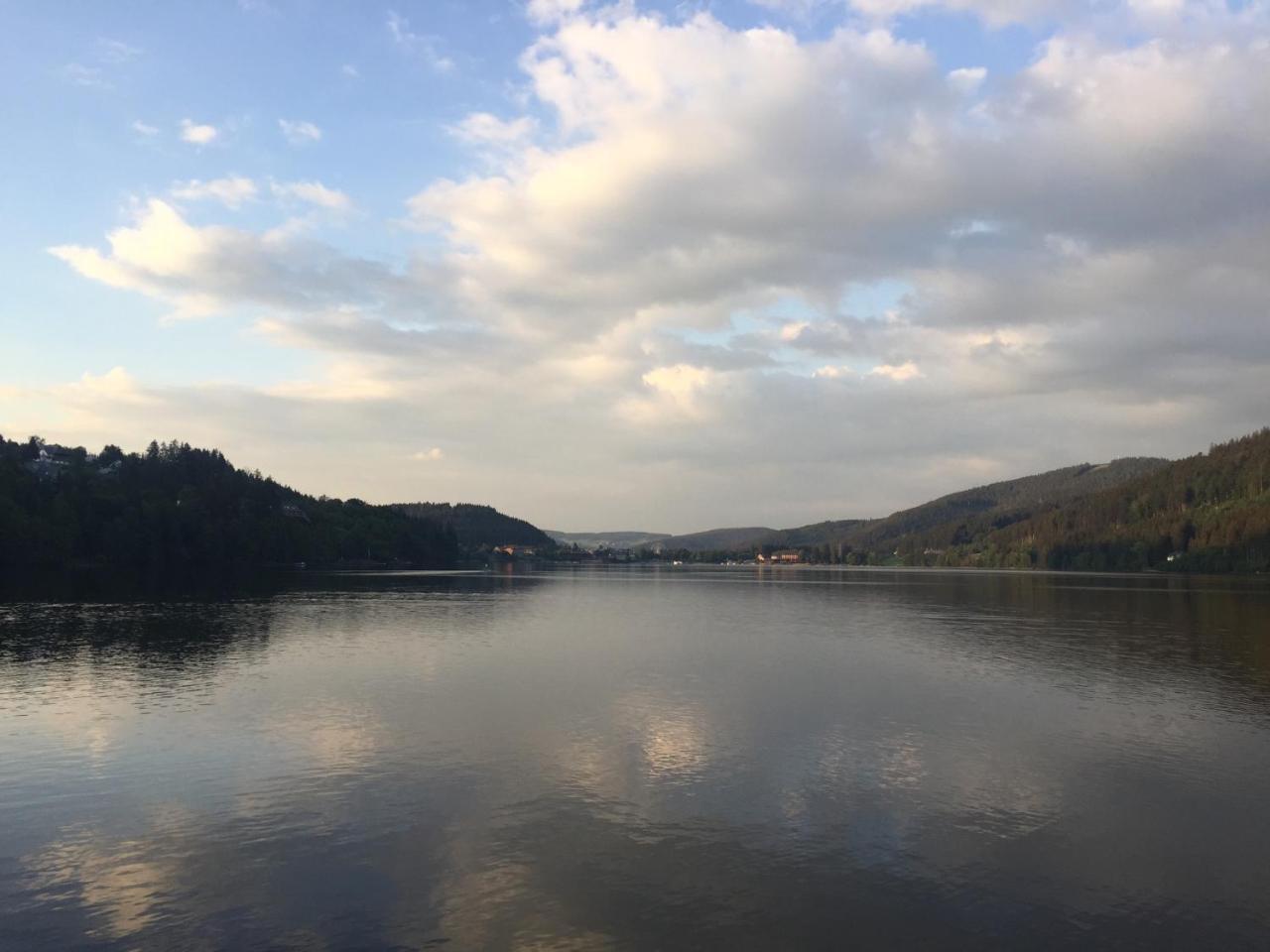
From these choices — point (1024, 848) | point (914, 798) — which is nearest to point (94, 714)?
point (914, 798)

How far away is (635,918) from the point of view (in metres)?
15.8

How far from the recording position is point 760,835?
65.9 feet

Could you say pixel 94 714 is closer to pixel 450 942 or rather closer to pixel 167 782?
pixel 167 782

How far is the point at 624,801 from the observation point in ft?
74.0

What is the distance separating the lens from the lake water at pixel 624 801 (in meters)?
15.8

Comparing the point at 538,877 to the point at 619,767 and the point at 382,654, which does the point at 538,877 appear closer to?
the point at 619,767

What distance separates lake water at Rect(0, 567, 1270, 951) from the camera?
51.8 feet

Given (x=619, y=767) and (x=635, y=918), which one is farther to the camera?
(x=619, y=767)

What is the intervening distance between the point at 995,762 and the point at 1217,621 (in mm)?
64497

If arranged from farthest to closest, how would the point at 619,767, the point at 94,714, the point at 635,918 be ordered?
the point at 94,714, the point at 619,767, the point at 635,918

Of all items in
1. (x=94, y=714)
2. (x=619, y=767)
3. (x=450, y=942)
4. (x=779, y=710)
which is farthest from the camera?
(x=779, y=710)

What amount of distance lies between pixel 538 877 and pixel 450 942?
3030 mm

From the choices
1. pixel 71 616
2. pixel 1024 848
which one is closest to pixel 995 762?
pixel 1024 848

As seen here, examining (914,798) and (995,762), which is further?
(995,762)
